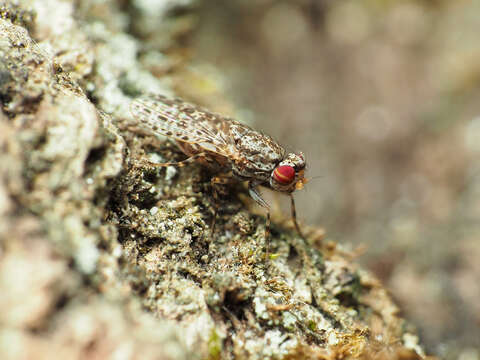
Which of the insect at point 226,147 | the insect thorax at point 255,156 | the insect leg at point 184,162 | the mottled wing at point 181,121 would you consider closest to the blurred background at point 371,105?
the mottled wing at point 181,121

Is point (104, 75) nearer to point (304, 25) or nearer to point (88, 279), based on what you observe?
point (88, 279)

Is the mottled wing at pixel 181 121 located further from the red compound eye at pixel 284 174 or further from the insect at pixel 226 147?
the red compound eye at pixel 284 174

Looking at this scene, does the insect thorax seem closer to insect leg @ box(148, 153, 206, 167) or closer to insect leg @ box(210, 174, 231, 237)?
insect leg @ box(210, 174, 231, 237)

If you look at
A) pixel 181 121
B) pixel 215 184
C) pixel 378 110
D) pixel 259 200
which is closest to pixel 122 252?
pixel 215 184

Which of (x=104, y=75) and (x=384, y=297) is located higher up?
(x=104, y=75)

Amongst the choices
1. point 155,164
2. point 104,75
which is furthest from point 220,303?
point 104,75

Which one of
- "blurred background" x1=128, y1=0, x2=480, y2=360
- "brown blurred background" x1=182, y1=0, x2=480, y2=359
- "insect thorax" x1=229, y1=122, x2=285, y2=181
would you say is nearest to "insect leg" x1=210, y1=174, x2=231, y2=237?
"insect thorax" x1=229, y1=122, x2=285, y2=181

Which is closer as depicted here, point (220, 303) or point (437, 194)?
point (220, 303)
